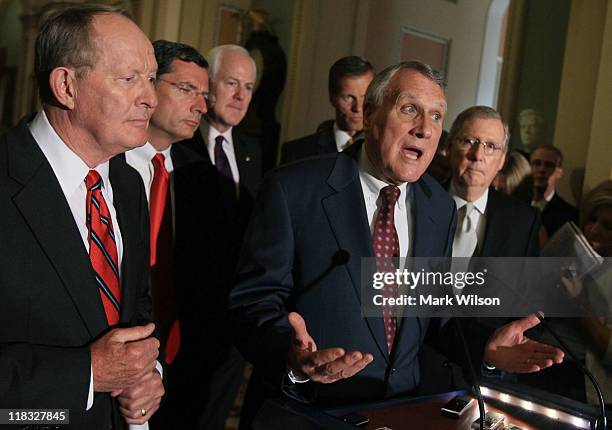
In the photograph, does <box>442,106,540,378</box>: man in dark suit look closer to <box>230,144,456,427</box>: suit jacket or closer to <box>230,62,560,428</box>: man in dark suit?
<box>230,62,560,428</box>: man in dark suit

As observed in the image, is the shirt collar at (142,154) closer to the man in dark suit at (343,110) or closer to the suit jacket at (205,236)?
the suit jacket at (205,236)

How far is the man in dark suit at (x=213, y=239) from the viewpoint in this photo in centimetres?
256

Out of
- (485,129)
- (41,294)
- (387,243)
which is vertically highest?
(485,129)

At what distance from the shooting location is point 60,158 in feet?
4.60

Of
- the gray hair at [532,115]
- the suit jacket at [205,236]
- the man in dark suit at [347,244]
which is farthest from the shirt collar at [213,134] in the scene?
the gray hair at [532,115]

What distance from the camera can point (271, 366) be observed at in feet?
5.03

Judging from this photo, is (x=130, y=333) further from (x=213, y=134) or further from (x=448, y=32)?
(x=448, y=32)

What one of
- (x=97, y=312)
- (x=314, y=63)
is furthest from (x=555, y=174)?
(x=97, y=312)

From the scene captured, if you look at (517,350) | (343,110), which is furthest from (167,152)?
(517,350)

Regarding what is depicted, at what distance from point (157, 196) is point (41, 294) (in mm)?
1120

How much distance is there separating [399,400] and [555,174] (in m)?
2.12

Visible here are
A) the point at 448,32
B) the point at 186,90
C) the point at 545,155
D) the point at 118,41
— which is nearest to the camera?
the point at 118,41

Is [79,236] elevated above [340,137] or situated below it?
below

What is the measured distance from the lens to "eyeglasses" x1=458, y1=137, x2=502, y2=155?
7.53 feet
